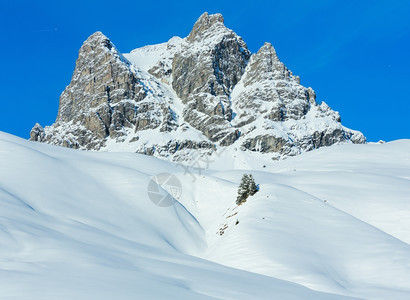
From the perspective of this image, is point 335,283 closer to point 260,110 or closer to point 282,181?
point 282,181

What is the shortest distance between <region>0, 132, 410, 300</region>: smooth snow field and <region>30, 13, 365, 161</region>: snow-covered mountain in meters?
116

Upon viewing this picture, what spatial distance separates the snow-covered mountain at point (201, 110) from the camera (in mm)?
151375

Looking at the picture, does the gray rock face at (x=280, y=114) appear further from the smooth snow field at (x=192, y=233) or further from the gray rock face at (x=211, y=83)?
the smooth snow field at (x=192, y=233)

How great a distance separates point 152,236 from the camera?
18.5m

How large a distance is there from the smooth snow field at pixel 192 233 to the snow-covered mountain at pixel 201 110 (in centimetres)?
11607

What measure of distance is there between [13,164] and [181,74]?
599 ft

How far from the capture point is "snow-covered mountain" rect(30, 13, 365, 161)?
151375 millimetres

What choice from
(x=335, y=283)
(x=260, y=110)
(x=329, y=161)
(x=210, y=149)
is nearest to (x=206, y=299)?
(x=335, y=283)

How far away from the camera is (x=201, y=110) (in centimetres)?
17062

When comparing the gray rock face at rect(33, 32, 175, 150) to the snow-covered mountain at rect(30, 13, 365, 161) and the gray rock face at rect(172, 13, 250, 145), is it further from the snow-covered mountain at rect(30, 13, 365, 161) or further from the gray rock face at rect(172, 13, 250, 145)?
the gray rock face at rect(172, 13, 250, 145)

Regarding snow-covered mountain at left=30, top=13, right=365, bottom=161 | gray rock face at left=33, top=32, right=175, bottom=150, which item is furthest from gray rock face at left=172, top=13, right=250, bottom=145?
gray rock face at left=33, top=32, right=175, bottom=150

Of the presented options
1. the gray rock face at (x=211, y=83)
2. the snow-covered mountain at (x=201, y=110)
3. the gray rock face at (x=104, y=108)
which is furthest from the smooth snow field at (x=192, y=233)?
the gray rock face at (x=104, y=108)

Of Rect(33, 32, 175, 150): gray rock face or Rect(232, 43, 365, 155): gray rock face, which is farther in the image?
Rect(33, 32, 175, 150): gray rock face

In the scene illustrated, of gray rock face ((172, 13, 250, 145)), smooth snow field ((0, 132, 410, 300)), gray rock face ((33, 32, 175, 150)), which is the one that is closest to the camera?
smooth snow field ((0, 132, 410, 300))
